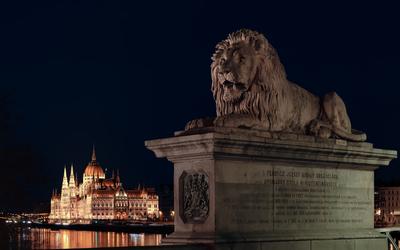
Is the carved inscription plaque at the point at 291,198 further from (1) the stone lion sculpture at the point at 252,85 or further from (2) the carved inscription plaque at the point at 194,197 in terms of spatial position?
(1) the stone lion sculpture at the point at 252,85

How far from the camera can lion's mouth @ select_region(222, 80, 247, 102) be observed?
47.5 feet

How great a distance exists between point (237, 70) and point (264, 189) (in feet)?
7.05

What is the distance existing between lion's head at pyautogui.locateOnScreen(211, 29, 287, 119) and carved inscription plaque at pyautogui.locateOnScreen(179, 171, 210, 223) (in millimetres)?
1684

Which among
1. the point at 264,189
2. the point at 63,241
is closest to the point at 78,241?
the point at 63,241

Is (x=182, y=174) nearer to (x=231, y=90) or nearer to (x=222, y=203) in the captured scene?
(x=222, y=203)

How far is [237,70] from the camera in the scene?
563 inches

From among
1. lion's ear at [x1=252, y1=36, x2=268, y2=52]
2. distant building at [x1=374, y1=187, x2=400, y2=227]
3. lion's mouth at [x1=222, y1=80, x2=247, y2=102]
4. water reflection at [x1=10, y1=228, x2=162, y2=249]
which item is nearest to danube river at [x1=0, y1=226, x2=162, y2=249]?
water reflection at [x1=10, y1=228, x2=162, y2=249]

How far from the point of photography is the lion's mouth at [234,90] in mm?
14492

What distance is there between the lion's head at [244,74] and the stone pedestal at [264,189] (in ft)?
2.66

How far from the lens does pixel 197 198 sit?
43.9ft

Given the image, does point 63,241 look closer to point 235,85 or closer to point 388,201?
point 388,201

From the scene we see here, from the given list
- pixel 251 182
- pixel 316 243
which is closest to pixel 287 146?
pixel 251 182

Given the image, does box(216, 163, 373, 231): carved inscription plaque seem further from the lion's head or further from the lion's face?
the lion's face

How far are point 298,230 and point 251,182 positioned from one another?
155 cm
